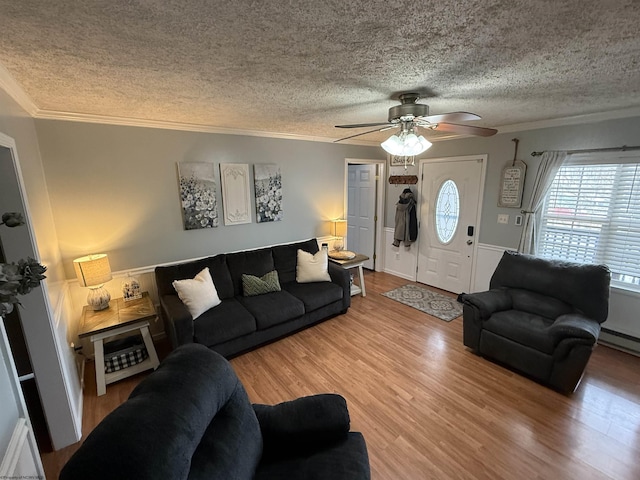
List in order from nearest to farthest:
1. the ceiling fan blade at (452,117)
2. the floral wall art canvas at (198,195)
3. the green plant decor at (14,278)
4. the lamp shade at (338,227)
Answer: the green plant decor at (14,278) → the ceiling fan blade at (452,117) → the floral wall art canvas at (198,195) → the lamp shade at (338,227)

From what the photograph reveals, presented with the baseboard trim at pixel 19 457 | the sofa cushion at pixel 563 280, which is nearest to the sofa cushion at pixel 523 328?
the sofa cushion at pixel 563 280

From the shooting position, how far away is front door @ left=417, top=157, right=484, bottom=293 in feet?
12.7

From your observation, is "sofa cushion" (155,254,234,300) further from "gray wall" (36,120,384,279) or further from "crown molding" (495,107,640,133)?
"crown molding" (495,107,640,133)

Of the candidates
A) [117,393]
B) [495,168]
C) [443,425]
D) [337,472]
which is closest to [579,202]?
[495,168]

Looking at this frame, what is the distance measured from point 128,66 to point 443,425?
2966mm

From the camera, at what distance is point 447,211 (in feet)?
13.6

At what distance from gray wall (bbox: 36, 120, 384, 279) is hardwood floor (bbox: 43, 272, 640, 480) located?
123cm

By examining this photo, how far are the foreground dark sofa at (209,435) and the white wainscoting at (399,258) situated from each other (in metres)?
3.55

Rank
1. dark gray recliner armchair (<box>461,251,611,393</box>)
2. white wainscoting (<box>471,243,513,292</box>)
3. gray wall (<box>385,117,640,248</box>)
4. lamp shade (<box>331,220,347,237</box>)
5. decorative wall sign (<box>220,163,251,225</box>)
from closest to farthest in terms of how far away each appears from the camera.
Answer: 1. dark gray recliner armchair (<box>461,251,611,393</box>)
2. gray wall (<box>385,117,640,248</box>)
3. decorative wall sign (<box>220,163,251,225</box>)
4. white wainscoting (<box>471,243,513,292</box>)
5. lamp shade (<box>331,220,347,237</box>)

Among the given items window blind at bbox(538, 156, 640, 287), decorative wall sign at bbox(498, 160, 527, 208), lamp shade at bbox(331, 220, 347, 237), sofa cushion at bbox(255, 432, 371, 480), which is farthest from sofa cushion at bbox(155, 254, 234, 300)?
window blind at bbox(538, 156, 640, 287)

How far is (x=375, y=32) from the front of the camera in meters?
1.15

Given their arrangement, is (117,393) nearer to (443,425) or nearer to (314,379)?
(314,379)

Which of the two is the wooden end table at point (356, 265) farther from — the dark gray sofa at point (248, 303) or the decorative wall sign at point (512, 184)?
the decorative wall sign at point (512, 184)

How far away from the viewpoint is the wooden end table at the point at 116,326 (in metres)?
2.29
